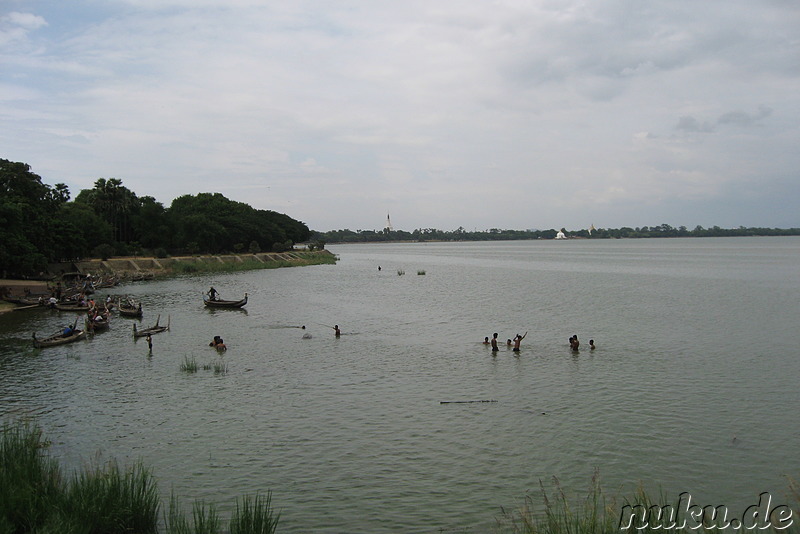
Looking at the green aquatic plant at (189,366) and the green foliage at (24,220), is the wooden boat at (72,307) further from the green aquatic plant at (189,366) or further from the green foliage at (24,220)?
the green aquatic plant at (189,366)

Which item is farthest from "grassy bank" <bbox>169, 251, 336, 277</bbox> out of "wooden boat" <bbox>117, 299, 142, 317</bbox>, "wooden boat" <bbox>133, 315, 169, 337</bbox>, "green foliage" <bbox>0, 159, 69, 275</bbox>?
"wooden boat" <bbox>133, 315, 169, 337</bbox>

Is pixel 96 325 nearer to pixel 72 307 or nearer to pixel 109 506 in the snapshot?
pixel 72 307

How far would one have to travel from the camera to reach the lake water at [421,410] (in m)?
13.7

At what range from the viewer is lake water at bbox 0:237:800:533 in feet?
45.0

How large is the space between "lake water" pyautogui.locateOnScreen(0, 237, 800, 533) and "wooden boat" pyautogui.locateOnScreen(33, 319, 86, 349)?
0.73 m

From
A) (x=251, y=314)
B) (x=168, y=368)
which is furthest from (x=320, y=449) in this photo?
(x=251, y=314)

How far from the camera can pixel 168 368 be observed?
26.1m

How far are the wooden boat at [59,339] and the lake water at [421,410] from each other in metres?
0.73

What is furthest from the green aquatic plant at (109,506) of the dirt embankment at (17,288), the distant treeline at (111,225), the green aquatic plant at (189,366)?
the distant treeline at (111,225)

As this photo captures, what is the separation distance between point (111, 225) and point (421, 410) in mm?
93455

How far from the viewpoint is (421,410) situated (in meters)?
19.7

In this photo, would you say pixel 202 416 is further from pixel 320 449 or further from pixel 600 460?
pixel 600 460

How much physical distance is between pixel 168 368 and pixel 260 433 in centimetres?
1085

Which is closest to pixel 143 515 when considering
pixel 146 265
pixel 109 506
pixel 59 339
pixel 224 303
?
pixel 109 506
